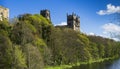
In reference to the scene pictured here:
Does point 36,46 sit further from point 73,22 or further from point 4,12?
point 73,22

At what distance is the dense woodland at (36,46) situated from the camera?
55500mm

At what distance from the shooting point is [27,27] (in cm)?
6756

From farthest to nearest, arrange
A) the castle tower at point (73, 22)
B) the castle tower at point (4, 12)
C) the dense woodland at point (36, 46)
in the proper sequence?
the castle tower at point (73, 22) < the castle tower at point (4, 12) < the dense woodland at point (36, 46)

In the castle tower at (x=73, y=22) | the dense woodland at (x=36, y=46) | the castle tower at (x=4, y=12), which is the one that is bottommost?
the dense woodland at (x=36, y=46)

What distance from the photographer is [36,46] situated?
6612cm

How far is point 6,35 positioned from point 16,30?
3.06 metres

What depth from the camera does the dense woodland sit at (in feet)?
182

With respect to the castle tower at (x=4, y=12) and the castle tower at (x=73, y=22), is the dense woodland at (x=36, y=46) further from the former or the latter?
the castle tower at (x=73, y=22)

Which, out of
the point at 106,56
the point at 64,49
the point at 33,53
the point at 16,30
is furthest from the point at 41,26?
the point at 106,56

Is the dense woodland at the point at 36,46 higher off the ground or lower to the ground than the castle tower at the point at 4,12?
lower

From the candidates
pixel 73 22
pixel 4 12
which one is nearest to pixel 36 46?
pixel 4 12

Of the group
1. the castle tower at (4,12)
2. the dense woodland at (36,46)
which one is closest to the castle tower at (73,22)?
the dense woodland at (36,46)

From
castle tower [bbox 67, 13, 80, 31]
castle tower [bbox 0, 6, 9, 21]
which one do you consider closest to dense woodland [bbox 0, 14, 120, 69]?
castle tower [bbox 0, 6, 9, 21]

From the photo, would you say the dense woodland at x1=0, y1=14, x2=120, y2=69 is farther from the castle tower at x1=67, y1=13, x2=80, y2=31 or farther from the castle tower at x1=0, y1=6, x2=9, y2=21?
the castle tower at x1=67, y1=13, x2=80, y2=31
